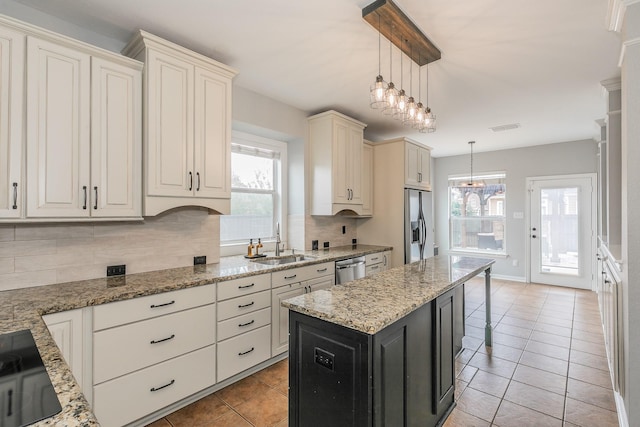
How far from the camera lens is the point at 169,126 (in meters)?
2.28

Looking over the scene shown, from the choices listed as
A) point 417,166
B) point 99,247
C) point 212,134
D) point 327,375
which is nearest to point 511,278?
point 417,166

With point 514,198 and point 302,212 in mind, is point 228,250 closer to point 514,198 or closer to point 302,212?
point 302,212

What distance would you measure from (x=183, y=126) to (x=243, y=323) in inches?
64.4

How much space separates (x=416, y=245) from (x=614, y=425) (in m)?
2.69

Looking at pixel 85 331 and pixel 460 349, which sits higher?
pixel 85 331

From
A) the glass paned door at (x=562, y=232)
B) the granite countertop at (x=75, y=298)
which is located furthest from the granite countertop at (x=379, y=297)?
the glass paned door at (x=562, y=232)

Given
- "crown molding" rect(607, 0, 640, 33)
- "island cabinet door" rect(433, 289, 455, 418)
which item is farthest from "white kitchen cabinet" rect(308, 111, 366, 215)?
"crown molding" rect(607, 0, 640, 33)

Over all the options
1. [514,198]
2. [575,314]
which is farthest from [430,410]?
[514,198]

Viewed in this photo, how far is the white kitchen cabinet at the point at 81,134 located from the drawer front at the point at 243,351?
123 cm

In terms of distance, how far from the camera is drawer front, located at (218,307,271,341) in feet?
7.69

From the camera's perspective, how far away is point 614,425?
6.53ft

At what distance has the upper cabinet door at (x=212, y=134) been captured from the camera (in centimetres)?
245

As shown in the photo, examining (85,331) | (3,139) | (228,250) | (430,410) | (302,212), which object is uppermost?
(3,139)

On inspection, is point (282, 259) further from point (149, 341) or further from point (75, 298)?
point (75, 298)
